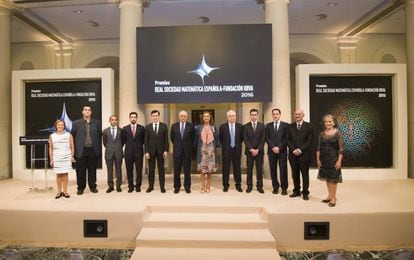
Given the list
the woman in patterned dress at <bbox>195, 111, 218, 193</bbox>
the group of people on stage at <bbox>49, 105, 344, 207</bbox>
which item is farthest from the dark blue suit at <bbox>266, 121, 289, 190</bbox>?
the woman in patterned dress at <bbox>195, 111, 218, 193</bbox>

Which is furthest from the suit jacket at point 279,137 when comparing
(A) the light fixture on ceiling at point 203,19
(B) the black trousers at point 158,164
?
(A) the light fixture on ceiling at point 203,19

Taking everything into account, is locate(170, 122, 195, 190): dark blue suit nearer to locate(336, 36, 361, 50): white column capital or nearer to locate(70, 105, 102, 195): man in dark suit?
locate(70, 105, 102, 195): man in dark suit

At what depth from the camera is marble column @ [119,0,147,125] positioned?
6.80 meters

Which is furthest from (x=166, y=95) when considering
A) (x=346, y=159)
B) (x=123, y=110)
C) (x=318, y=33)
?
(x=318, y=33)

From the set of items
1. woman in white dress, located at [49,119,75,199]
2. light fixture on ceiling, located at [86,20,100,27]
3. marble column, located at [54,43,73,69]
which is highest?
light fixture on ceiling, located at [86,20,100,27]

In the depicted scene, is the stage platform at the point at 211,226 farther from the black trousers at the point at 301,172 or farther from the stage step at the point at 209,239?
the black trousers at the point at 301,172

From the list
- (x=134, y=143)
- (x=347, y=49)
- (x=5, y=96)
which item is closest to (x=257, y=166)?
(x=134, y=143)

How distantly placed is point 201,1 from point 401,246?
24.5 ft

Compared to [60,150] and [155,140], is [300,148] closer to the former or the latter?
[155,140]

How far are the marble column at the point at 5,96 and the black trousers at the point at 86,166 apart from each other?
11.7 ft

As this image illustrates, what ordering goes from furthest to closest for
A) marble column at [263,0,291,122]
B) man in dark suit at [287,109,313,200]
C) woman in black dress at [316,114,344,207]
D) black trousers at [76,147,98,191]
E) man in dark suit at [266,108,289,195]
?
marble column at [263,0,291,122], black trousers at [76,147,98,191], man in dark suit at [266,108,289,195], man in dark suit at [287,109,313,200], woman in black dress at [316,114,344,207]

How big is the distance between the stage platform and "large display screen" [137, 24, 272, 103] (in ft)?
8.93

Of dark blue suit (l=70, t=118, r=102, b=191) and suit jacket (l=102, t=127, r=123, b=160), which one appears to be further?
suit jacket (l=102, t=127, r=123, b=160)

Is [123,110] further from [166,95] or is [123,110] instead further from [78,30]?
[78,30]
